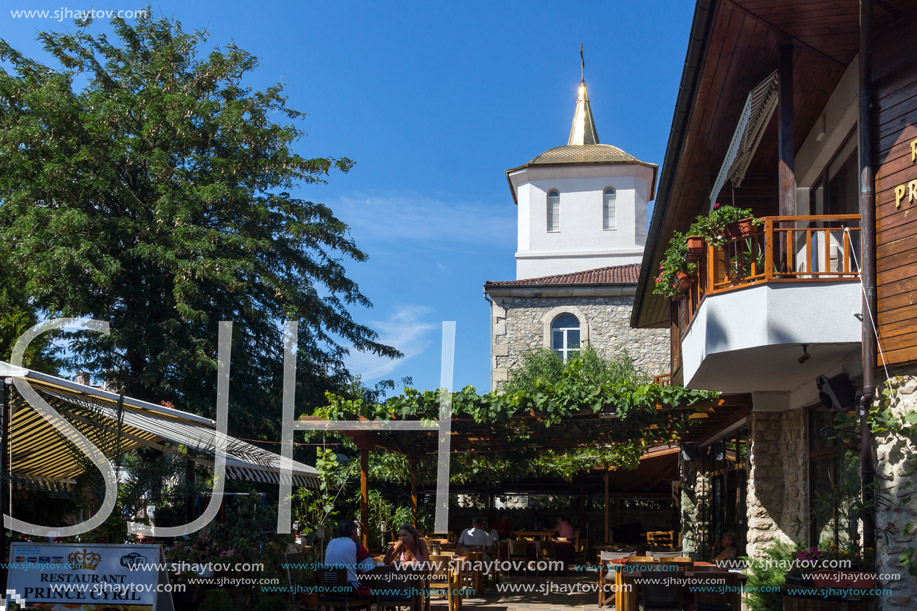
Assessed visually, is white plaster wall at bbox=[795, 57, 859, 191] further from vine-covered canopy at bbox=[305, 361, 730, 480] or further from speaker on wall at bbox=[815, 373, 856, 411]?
vine-covered canopy at bbox=[305, 361, 730, 480]

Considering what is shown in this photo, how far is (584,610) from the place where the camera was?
12.4 metres

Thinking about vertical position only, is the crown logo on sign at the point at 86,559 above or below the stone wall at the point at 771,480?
below

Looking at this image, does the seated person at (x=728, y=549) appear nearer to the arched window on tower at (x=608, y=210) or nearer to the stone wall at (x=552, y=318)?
the stone wall at (x=552, y=318)

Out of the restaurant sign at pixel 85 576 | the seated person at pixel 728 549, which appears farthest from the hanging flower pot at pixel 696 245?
the restaurant sign at pixel 85 576

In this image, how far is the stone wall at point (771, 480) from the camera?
1115cm

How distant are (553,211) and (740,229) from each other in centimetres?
3164

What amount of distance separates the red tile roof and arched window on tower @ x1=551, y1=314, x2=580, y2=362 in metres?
1.39

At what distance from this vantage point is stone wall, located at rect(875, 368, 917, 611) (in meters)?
7.03

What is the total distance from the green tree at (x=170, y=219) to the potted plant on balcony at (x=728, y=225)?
14331mm

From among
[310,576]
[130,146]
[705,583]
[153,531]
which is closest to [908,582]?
[705,583]

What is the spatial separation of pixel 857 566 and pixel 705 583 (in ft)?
7.01

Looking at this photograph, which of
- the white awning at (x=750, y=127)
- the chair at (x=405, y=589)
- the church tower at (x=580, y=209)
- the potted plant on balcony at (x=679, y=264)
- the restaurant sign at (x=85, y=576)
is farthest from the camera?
the church tower at (x=580, y=209)

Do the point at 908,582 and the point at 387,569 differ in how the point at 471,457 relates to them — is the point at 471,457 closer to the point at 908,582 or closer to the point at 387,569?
the point at 387,569

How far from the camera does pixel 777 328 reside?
306 inches
